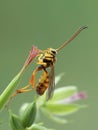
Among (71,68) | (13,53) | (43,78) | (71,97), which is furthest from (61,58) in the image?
(43,78)

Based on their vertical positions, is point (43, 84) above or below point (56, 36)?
below

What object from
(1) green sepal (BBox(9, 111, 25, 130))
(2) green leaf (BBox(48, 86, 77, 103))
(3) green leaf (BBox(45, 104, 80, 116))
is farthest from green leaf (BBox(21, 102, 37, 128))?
(2) green leaf (BBox(48, 86, 77, 103))

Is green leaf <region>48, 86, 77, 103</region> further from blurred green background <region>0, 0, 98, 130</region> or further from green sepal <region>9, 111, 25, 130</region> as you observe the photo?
blurred green background <region>0, 0, 98, 130</region>

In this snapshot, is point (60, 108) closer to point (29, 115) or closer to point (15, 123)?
point (29, 115)

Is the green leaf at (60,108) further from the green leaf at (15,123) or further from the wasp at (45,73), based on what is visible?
the green leaf at (15,123)

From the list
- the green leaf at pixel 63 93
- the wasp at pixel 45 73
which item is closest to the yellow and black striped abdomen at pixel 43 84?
the wasp at pixel 45 73

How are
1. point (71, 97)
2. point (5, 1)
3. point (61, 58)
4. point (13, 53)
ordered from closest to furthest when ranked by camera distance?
point (71, 97) < point (13, 53) < point (61, 58) < point (5, 1)

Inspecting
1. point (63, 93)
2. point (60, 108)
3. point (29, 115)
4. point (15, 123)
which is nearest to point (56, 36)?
point (63, 93)

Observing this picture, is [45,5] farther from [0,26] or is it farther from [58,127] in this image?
[58,127]
